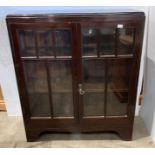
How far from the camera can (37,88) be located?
157 cm

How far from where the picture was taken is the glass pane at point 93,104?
1.58 metres

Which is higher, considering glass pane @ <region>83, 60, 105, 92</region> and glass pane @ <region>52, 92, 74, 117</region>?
glass pane @ <region>83, 60, 105, 92</region>

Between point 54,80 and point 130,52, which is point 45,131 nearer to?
point 54,80

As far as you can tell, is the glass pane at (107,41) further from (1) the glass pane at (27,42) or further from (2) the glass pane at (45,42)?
(1) the glass pane at (27,42)

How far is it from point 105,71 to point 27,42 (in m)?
0.60

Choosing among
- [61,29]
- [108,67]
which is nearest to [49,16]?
[61,29]

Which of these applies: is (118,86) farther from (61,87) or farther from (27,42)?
(27,42)

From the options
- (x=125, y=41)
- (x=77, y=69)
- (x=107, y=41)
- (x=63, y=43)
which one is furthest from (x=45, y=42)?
(x=125, y=41)

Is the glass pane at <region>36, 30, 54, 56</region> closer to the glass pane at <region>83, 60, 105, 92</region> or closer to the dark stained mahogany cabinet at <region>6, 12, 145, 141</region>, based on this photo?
the dark stained mahogany cabinet at <region>6, 12, 145, 141</region>

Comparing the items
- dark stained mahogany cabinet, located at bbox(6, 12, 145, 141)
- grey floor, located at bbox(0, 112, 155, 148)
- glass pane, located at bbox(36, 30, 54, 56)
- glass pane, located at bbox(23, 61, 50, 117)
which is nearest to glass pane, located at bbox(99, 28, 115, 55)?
dark stained mahogany cabinet, located at bbox(6, 12, 145, 141)

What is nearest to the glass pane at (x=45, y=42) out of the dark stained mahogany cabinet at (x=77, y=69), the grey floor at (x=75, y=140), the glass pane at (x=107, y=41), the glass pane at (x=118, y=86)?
the dark stained mahogany cabinet at (x=77, y=69)

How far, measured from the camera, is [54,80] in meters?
1.54

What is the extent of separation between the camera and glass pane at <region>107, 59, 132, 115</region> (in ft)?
4.83
